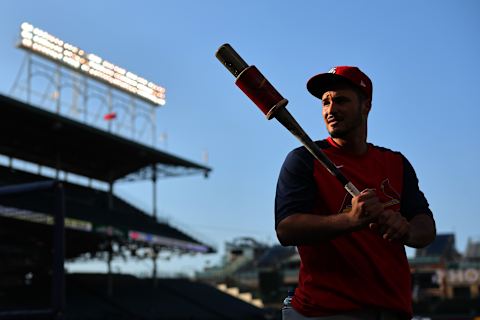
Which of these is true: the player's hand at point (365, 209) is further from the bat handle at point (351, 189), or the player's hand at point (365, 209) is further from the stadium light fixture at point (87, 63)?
the stadium light fixture at point (87, 63)

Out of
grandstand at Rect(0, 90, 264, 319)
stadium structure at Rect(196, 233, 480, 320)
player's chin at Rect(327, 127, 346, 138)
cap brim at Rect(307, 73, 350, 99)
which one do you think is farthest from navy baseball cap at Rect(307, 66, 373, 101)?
stadium structure at Rect(196, 233, 480, 320)

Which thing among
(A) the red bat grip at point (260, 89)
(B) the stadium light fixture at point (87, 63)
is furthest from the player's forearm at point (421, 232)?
(B) the stadium light fixture at point (87, 63)

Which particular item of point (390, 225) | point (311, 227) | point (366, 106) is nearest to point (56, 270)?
point (366, 106)

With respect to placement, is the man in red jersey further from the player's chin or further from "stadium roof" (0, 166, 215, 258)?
"stadium roof" (0, 166, 215, 258)

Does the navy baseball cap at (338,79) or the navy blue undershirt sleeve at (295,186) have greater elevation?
the navy baseball cap at (338,79)

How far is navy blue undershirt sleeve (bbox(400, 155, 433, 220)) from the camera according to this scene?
2.46 metres

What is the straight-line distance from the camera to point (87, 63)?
34375mm

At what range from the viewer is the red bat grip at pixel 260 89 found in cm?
223

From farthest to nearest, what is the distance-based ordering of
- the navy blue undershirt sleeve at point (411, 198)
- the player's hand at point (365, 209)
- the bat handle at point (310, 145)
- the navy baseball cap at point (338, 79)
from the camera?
the navy blue undershirt sleeve at point (411, 198), the navy baseball cap at point (338, 79), the bat handle at point (310, 145), the player's hand at point (365, 209)

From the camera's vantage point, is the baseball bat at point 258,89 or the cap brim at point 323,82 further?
the cap brim at point 323,82

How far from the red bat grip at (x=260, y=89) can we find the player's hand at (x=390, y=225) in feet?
1.74

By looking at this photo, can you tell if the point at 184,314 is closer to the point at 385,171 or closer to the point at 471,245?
the point at 385,171

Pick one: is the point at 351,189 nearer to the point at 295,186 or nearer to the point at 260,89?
the point at 295,186

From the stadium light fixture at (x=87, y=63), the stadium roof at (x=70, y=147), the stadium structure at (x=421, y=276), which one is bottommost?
the stadium structure at (x=421, y=276)
